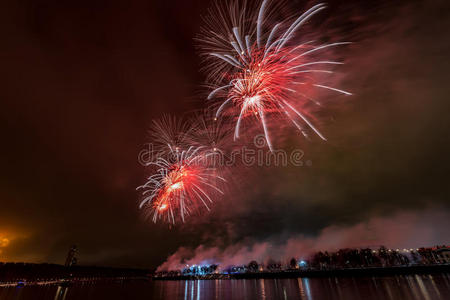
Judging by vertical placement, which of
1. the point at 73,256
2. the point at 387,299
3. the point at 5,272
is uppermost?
the point at 73,256

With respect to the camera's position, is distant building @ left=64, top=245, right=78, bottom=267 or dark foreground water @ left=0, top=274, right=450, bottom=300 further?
distant building @ left=64, top=245, right=78, bottom=267

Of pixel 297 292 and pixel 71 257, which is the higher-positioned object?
pixel 71 257

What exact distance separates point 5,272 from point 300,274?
185 metres

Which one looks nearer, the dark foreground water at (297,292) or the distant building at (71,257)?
the dark foreground water at (297,292)

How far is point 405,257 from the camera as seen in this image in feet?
476

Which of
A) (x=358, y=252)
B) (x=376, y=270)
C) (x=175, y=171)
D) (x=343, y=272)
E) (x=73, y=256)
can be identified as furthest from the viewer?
(x=73, y=256)

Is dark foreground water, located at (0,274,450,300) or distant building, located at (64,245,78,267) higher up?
distant building, located at (64,245,78,267)

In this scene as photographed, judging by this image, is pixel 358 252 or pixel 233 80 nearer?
pixel 233 80

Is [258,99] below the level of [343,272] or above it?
above

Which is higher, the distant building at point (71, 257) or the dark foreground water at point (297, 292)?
Answer: the distant building at point (71, 257)

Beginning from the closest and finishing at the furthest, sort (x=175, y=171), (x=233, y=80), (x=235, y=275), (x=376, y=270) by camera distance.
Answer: (x=233, y=80) < (x=175, y=171) < (x=376, y=270) < (x=235, y=275)

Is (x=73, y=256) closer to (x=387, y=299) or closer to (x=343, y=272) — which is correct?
(x=343, y=272)

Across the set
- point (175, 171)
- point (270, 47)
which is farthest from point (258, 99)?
point (175, 171)

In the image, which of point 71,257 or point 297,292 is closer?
point 297,292
